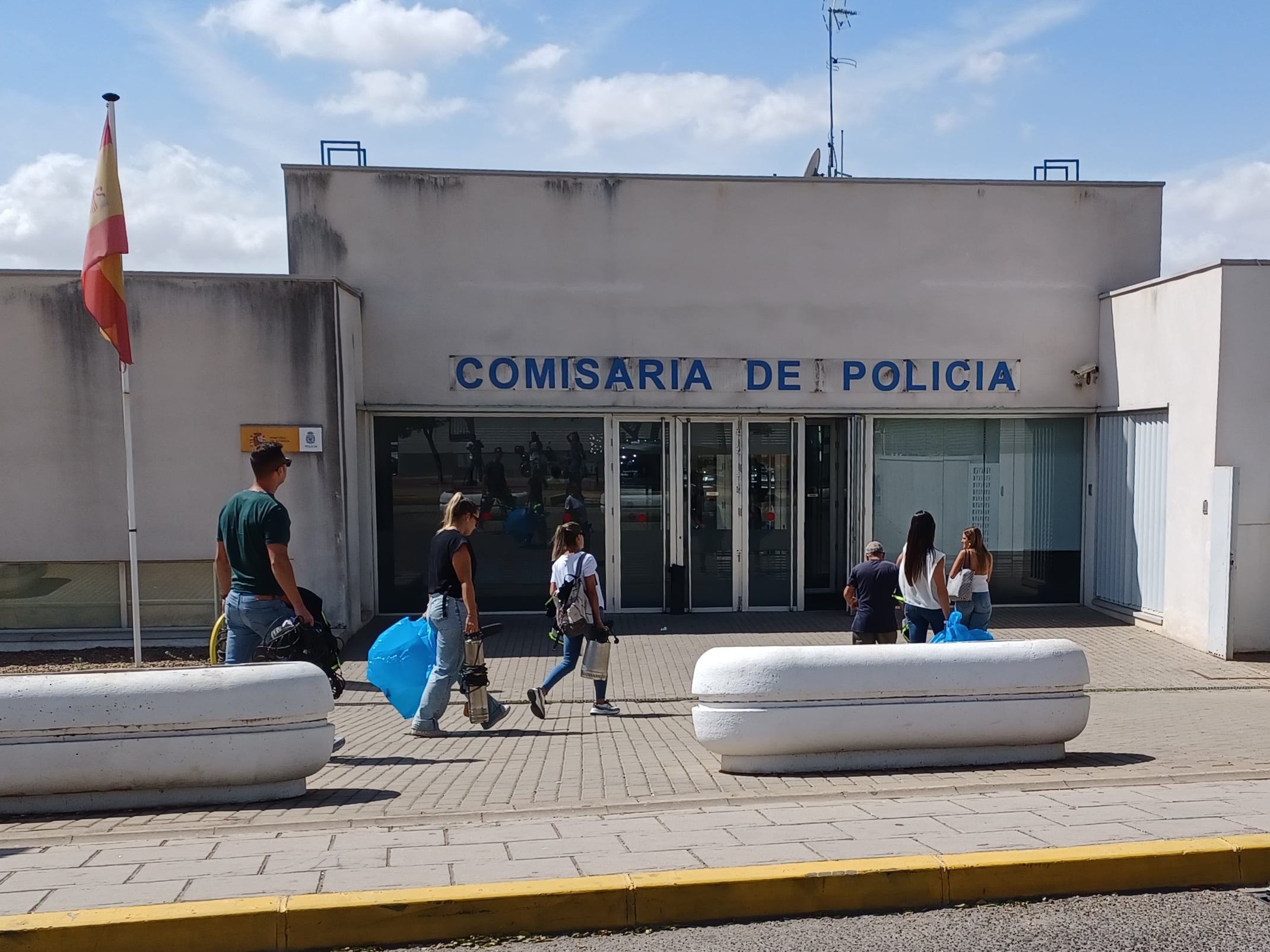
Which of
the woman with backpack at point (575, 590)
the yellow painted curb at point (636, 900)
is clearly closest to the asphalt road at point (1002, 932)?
the yellow painted curb at point (636, 900)

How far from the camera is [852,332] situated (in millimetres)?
13016

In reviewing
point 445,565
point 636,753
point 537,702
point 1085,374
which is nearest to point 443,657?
point 445,565

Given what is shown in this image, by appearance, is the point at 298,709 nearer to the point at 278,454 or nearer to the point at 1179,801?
the point at 278,454

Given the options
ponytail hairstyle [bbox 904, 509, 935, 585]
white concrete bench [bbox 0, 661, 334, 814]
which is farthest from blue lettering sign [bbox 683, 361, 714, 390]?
white concrete bench [bbox 0, 661, 334, 814]

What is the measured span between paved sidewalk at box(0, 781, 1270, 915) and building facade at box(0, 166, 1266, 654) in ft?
23.4

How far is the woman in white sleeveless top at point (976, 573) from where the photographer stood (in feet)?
30.6

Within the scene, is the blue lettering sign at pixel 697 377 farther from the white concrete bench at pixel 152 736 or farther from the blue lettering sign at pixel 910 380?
the white concrete bench at pixel 152 736

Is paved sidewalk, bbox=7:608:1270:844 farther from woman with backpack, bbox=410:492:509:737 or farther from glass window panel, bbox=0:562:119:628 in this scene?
glass window panel, bbox=0:562:119:628

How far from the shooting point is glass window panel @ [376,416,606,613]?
1280 centimetres

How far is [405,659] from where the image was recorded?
7.52 m

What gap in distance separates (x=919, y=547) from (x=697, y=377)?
199 inches

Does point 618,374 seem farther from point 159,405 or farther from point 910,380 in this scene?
point 159,405

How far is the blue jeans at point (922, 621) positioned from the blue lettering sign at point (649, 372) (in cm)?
523

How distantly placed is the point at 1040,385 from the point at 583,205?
6446 mm
